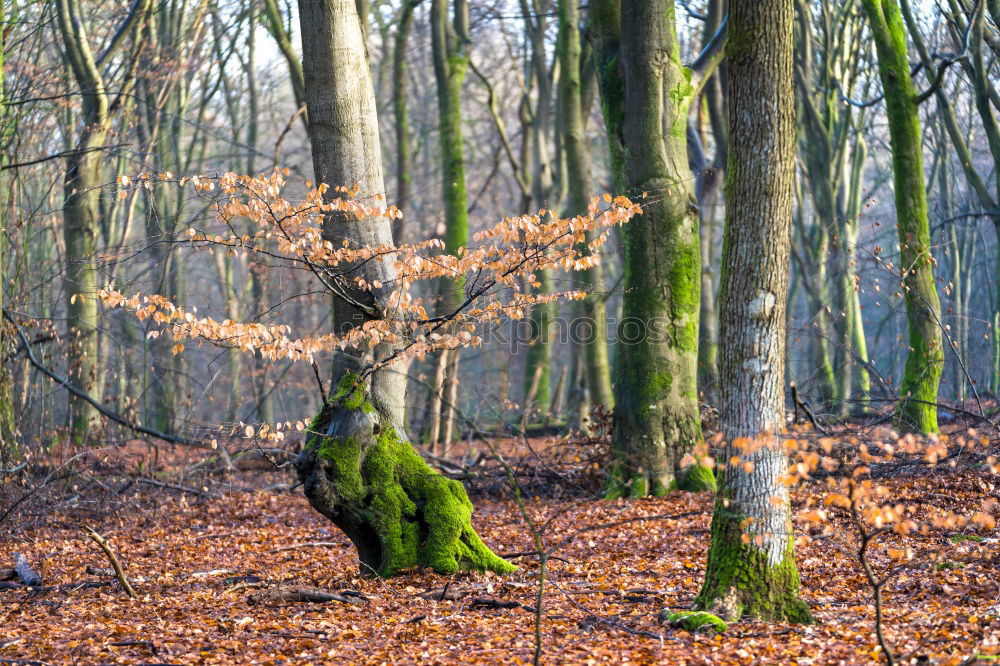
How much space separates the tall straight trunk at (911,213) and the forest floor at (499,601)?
229 cm

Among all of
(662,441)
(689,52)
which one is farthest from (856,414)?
(689,52)

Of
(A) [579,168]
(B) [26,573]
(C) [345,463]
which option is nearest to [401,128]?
(A) [579,168]

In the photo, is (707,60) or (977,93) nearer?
(707,60)

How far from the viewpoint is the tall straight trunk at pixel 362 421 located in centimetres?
691

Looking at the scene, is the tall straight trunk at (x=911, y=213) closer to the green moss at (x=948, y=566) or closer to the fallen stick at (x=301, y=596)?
the green moss at (x=948, y=566)

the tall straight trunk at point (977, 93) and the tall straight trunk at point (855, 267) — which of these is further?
the tall straight trunk at point (855, 267)

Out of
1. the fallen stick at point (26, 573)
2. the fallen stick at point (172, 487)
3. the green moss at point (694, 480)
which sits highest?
the green moss at point (694, 480)

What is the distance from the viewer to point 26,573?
761 centimetres

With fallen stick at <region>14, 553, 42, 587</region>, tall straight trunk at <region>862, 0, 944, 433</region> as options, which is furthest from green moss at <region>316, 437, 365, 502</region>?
tall straight trunk at <region>862, 0, 944, 433</region>

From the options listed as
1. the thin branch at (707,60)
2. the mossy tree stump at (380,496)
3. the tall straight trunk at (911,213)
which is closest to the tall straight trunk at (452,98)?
the thin branch at (707,60)

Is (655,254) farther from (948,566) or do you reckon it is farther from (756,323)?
(756,323)

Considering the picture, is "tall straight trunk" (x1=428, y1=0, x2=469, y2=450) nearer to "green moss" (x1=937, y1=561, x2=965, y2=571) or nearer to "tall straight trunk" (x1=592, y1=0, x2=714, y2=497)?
"tall straight trunk" (x1=592, y1=0, x2=714, y2=497)

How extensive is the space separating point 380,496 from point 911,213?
8.10 meters

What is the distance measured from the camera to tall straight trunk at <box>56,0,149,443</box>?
1289 centimetres
